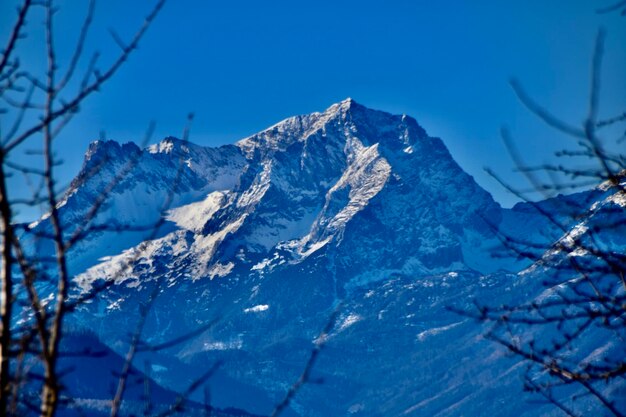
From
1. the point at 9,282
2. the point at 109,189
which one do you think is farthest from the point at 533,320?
the point at 9,282

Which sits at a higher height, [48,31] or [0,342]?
[48,31]

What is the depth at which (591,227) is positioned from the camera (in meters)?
6.05

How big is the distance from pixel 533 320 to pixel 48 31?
11.1ft

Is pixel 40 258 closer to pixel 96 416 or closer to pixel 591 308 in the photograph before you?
pixel 591 308

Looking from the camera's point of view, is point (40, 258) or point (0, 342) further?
point (40, 258)

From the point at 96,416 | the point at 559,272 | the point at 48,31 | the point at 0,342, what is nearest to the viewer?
the point at 0,342

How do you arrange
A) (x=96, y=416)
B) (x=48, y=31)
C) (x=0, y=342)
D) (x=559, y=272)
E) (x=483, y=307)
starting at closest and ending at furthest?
(x=0, y=342), (x=48, y=31), (x=559, y=272), (x=483, y=307), (x=96, y=416)

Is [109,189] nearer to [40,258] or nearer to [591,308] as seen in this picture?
[40,258]

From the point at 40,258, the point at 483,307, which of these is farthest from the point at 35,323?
the point at 483,307

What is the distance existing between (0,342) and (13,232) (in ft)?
1.88

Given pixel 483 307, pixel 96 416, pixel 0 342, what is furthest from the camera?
pixel 96 416

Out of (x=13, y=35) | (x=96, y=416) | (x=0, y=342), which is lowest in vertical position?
(x=0, y=342)

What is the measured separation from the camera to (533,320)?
6.36m

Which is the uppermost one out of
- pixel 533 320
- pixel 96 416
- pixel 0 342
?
pixel 96 416
